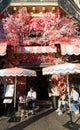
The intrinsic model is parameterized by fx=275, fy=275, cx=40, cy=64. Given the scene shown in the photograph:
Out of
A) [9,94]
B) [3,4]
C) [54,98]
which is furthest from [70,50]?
[3,4]

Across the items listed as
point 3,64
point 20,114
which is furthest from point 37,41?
point 20,114

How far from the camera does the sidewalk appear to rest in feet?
41.5

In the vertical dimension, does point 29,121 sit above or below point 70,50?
below

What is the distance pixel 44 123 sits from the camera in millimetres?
13758

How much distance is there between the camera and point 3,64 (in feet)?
64.3

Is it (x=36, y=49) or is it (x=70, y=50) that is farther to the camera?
(x=36, y=49)

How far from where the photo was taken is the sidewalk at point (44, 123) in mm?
12647

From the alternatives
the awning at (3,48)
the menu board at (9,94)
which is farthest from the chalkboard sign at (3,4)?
the menu board at (9,94)

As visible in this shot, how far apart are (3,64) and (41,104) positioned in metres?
4.01

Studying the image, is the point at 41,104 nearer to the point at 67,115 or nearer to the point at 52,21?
the point at 67,115

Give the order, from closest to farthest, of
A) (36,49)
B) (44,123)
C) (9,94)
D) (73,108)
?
(44,123)
(73,108)
(9,94)
(36,49)

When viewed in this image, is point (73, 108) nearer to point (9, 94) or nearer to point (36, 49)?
point (9, 94)

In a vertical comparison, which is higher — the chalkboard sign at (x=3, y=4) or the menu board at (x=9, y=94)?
the chalkboard sign at (x=3, y=4)

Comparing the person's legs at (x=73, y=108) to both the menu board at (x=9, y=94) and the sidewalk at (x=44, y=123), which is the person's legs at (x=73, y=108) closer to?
the sidewalk at (x=44, y=123)
